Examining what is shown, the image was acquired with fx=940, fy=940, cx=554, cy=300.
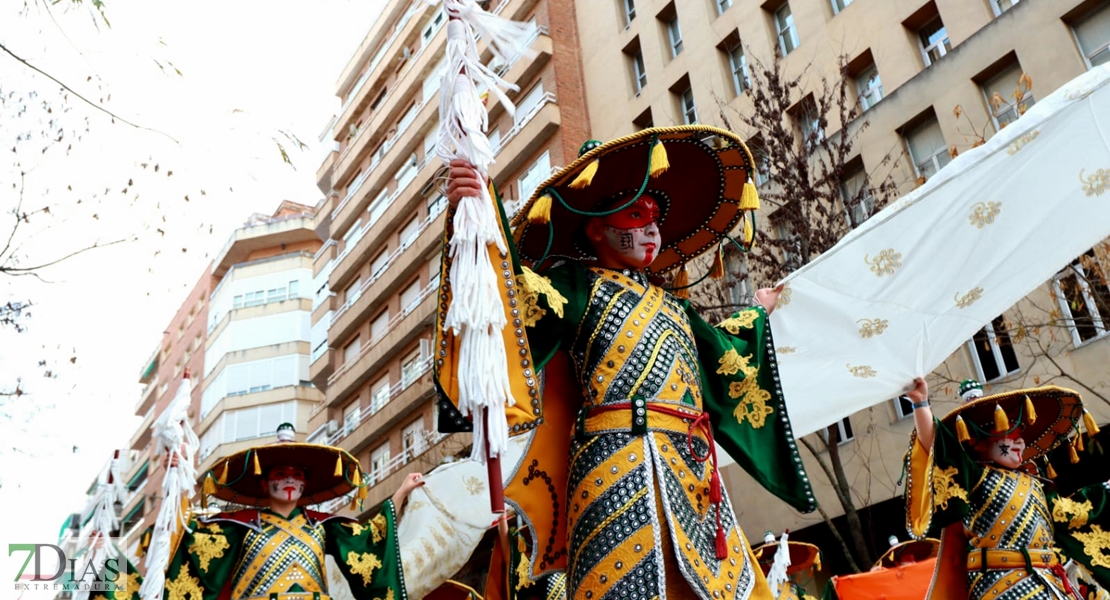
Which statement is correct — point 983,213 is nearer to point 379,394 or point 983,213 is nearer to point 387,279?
point 379,394

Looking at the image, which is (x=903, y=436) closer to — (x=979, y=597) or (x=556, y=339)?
(x=979, y=597)

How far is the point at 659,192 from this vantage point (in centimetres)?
436

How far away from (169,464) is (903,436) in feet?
36.6

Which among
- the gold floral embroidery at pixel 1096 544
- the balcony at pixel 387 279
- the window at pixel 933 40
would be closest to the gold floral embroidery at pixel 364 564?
the gold floral embroidery at pixel 1096 544

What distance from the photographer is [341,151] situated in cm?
3659

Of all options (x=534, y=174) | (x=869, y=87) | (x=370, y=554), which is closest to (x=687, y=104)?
(x=869, y=87)

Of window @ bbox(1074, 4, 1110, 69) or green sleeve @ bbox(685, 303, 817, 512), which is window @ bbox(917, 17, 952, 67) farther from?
green sleeve @ bbox(685, 303, 817, 512)

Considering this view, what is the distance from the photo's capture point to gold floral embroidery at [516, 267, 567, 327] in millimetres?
3633

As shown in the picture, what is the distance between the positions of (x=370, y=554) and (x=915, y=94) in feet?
36.4

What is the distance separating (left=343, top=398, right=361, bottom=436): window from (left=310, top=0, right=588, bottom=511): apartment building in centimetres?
5

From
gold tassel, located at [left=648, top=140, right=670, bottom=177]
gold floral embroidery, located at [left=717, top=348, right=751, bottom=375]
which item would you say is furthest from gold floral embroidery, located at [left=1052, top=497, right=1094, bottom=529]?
gold tassel, located at [left=648, top=140, right=670, bottom=177]

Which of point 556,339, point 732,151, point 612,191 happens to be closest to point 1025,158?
point 732,151

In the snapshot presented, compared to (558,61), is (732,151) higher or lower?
lower

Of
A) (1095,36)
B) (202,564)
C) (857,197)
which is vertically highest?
(1095,36)
